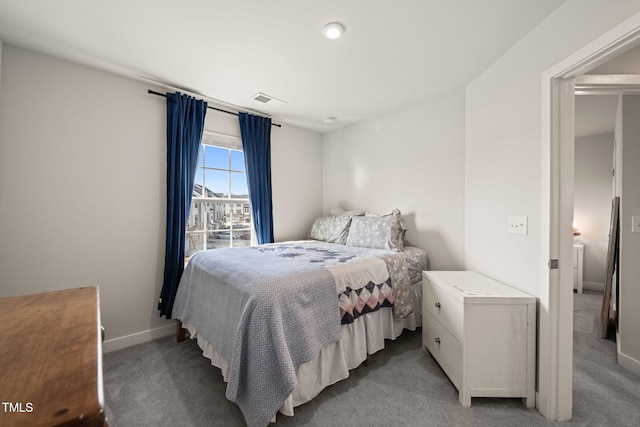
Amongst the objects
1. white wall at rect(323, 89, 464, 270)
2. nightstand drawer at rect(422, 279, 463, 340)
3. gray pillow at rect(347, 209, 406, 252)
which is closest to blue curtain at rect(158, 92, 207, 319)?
gray pillow at rect(347, 209, 406, 252)

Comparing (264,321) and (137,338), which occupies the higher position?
(264,321)

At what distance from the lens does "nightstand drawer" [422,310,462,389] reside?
163 cm

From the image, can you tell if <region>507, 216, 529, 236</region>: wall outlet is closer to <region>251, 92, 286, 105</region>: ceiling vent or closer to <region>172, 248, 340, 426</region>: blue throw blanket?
<region>172, 248, 340, 426</region>: blue throw blanket

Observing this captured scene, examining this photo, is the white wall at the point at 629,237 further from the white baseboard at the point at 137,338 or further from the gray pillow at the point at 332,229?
the white baseboard at the point at 137,338

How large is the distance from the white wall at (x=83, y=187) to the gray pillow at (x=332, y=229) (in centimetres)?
174

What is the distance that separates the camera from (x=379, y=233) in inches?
103

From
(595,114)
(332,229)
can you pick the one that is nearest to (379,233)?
(332,229)

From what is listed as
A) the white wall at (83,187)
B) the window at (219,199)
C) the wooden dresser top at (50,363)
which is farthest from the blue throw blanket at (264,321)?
the window at (219,199)

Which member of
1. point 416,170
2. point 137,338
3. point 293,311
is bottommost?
point 137,338

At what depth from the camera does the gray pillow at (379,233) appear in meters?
2.53

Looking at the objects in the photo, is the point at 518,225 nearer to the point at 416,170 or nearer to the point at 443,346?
the point at 443,346

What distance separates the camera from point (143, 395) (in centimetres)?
166

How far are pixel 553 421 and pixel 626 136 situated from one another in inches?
86.5

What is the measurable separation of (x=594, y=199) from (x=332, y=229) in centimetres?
408
